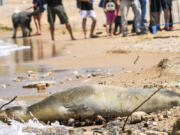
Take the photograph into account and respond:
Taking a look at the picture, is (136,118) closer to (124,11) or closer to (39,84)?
(39,84)

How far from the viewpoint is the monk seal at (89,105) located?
4.39 m

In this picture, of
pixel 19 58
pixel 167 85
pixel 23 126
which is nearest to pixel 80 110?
pixel 23 126

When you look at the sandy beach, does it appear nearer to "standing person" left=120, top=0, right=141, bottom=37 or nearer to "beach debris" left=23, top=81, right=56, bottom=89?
"beach debris" left=23, top=81, right=56, bottom=89

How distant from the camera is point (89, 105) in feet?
14.4

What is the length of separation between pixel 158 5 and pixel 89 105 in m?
10.1

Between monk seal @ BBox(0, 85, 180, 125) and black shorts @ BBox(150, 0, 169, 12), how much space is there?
31.9ft

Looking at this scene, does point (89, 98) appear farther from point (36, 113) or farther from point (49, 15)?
point (49, 15)

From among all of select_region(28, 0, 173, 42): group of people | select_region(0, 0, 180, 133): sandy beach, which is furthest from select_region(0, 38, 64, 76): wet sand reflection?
select_region(28, 0, 173, 42): group of people

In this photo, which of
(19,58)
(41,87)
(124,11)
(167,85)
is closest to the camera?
(167,85)

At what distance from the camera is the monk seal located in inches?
173

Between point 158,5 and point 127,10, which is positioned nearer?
point 158,5

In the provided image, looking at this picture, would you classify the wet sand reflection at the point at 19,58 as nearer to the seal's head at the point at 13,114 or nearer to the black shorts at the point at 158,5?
the black shorts at the point at 158,5

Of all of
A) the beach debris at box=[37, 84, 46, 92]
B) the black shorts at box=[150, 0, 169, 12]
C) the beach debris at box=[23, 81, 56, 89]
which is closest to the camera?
the beach debris at box=[37, 84, 46, 92]

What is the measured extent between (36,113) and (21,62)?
614 cm
